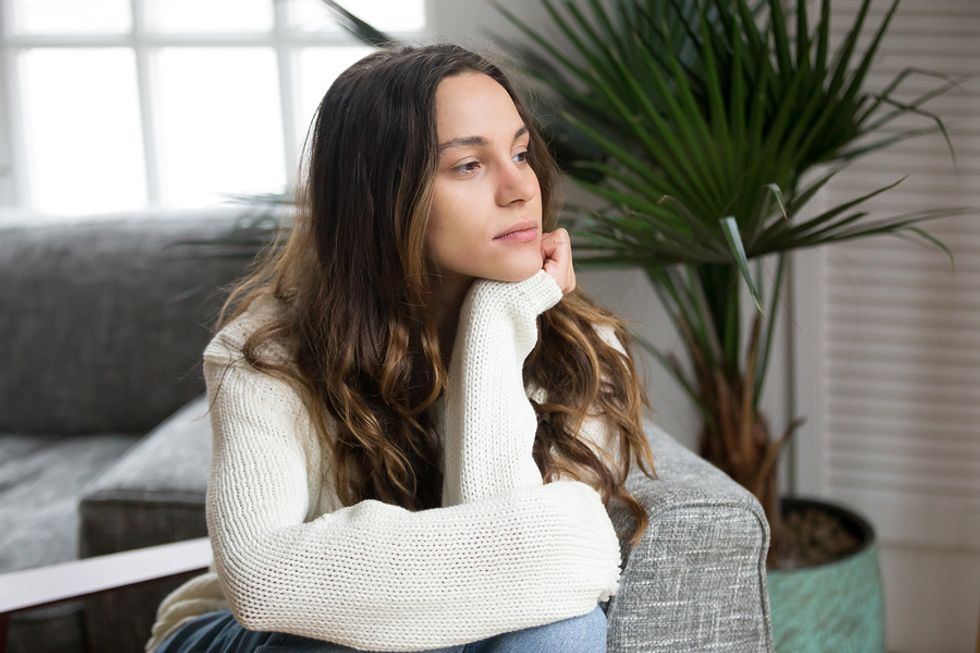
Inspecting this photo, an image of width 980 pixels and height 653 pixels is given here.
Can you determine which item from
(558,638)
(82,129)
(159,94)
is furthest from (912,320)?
(82,129)

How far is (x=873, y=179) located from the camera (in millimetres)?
1934

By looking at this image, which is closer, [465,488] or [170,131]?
[465,488]

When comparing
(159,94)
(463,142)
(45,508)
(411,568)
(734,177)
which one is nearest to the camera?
(411,568)

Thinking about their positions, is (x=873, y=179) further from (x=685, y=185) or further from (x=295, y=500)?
(x=295, y=500)

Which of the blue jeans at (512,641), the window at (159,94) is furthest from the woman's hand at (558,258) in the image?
the window at (159,94)

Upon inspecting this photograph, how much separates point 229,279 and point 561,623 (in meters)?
1.41

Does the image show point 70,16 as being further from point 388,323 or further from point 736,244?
point 736,244

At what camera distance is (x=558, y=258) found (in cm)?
129

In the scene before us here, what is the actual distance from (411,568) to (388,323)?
33 cm

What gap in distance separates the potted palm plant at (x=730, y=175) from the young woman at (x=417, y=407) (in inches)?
6.2

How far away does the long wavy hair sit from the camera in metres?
1.17

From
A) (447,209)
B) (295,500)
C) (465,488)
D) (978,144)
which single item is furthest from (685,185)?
(978,144)

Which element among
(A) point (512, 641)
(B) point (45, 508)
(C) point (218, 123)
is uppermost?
(C) point (218, 123)

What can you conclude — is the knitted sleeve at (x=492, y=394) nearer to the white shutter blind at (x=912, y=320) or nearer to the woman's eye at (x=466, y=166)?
the woman's eye at (x=466, y=166)
